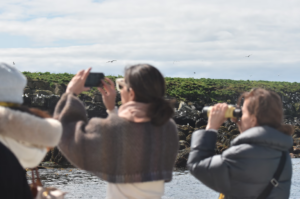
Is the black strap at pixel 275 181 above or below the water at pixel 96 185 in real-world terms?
above

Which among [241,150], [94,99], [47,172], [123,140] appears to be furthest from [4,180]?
[94,99]

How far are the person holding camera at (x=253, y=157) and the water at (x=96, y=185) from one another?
28.1 ft

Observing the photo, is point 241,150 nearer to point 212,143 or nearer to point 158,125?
point 212,143

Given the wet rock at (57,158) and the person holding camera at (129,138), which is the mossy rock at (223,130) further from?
the person holding camera at (129,138)

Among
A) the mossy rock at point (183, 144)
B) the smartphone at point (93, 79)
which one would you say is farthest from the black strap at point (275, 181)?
the mossy rock at point (183, 144)

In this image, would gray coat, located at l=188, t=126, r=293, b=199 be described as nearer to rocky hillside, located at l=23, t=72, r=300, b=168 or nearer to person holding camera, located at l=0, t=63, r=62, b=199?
person holding camera, located at l=0, t=63, r=62, b=199

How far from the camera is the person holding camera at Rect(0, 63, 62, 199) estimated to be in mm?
2414

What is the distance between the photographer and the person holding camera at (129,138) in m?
2.92

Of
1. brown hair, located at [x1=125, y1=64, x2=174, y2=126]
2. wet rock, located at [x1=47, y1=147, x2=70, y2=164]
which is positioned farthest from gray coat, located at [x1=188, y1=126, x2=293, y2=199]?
wet rock, located at [x1=47, y1=147, x2=70, y2=164]

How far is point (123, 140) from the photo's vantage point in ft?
9.58

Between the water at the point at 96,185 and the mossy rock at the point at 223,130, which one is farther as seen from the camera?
the mossy rock at the point at 223,130

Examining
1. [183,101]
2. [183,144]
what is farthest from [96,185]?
[183,101]

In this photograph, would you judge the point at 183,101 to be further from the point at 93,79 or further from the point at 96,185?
the point at 93,79

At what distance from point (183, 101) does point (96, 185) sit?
18.3m
